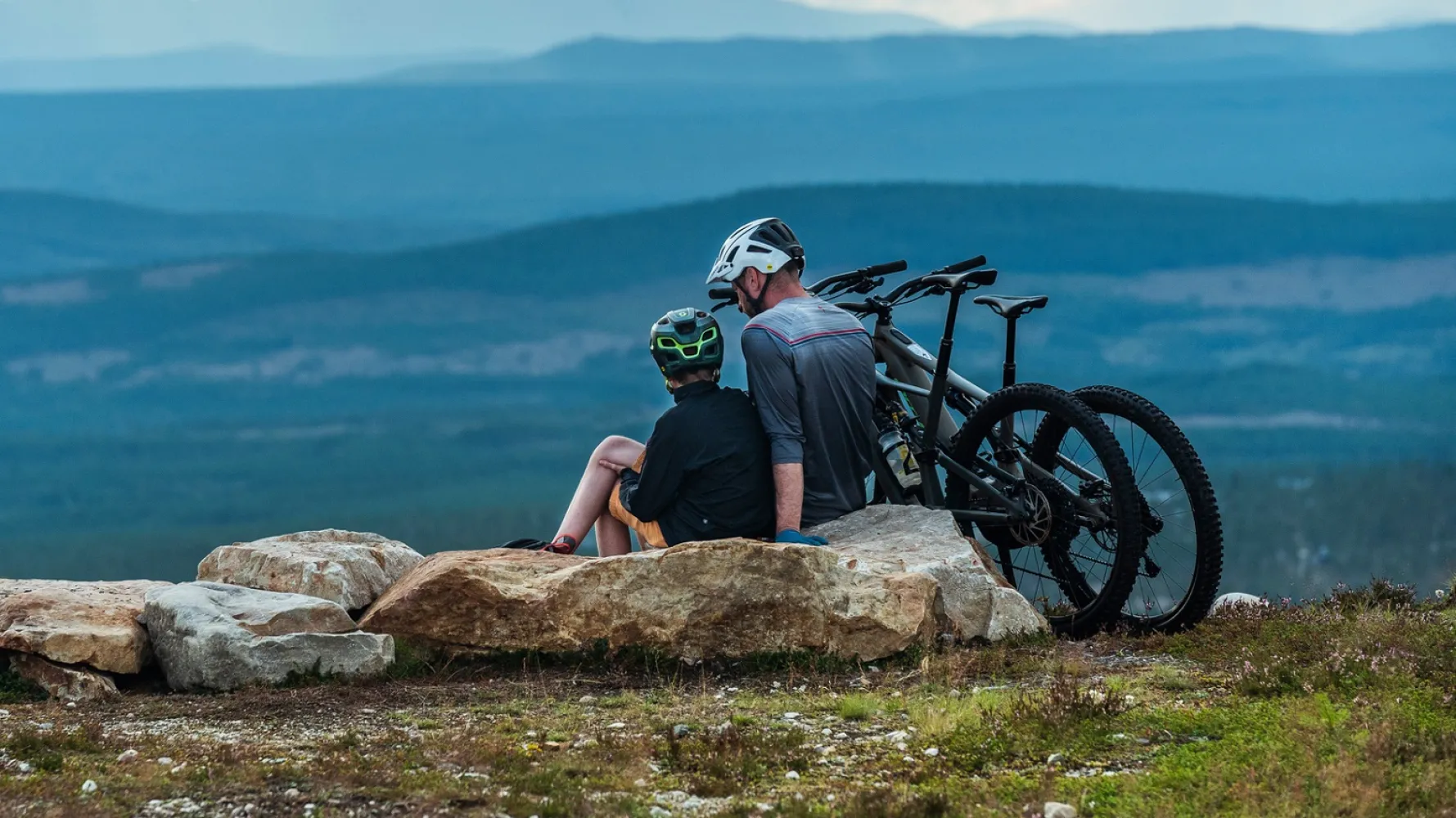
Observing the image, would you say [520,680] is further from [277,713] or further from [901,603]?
[901,603]

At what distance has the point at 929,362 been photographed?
1105 cm

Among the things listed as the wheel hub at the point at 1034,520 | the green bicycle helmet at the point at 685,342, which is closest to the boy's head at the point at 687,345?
the green bicycle helmet at the point at 685,342

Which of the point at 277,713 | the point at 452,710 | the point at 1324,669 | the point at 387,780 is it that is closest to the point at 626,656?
the point at 452,710

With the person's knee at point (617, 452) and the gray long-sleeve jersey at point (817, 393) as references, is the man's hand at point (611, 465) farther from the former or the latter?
the gray long-sleeve jersey at point (817, 393)

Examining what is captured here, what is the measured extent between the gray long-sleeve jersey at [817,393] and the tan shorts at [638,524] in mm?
883

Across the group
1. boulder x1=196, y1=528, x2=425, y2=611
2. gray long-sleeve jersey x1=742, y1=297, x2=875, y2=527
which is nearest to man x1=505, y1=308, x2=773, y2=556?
gray long-sleeve jersey x1=742, y1=297, x2=875, y2=527

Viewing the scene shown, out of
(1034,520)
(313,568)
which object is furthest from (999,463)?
(313,568)

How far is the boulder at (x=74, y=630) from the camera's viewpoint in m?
9.32

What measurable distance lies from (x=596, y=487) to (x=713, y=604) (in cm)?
150

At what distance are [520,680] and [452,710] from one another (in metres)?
0.90

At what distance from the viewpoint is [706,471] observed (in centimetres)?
985

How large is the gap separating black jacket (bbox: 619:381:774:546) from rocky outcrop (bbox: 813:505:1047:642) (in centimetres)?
65

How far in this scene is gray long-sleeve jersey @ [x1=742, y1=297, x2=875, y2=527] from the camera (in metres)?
9.91

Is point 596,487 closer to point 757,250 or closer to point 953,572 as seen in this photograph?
point 757,250
